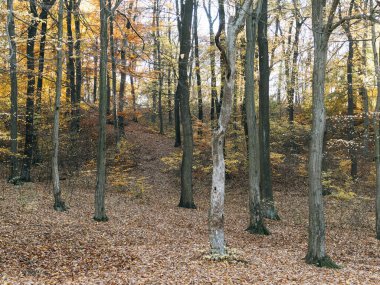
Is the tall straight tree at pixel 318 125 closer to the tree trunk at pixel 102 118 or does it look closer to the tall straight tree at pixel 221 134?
the tall straight tree at pixel 221 134

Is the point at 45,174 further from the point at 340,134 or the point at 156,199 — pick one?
the point at 340,134

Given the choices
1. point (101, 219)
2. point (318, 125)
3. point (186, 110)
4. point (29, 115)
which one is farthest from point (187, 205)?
point (318, 125)

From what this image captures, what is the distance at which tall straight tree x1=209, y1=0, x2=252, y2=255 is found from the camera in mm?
7594

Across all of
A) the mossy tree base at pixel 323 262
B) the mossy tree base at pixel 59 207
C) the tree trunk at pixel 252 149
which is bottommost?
the mossy tree base at pixel 323 262

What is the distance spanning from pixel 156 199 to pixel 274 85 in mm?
17928

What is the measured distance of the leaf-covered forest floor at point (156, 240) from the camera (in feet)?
22.6

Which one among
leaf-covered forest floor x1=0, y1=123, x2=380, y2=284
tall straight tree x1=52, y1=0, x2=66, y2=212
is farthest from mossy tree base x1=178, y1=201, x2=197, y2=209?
tall straight tree x1=52, y1=0, x2=66, y2=212

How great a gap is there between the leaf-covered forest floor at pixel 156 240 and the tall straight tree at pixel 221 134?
0.68 meters

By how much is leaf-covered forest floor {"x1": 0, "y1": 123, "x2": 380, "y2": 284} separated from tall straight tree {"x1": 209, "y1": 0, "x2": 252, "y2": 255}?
678 mm

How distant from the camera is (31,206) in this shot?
36.7ft

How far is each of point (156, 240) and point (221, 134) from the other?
391cm

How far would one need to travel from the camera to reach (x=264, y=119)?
13.2 m

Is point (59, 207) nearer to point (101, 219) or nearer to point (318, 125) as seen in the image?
point (101, 219)

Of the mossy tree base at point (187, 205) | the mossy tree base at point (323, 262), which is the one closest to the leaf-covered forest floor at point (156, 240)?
the mossy tree base at point (323, 262)
